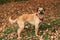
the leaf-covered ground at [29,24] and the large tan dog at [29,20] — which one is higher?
the large tan dog at [29,20]

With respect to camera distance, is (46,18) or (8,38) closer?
(8,38)

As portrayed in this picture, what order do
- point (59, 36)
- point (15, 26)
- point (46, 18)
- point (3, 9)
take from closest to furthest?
point (59, 36) → point (15, 26) → point (46, 18) → point (3, 9)

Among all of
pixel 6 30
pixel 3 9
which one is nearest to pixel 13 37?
pixel 6 30

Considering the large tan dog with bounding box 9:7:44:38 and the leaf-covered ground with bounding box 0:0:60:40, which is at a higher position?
the large tan dog with bounding box 9:7:44:38

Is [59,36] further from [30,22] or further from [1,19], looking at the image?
[1,19]

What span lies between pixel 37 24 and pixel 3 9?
5708 millimetres

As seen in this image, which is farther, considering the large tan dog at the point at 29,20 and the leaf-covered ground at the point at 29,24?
the leaf-covered ground at the point at 29,24

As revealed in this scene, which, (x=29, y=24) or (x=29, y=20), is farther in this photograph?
(x=29, y=24)

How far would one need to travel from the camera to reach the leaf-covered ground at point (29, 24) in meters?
9.56

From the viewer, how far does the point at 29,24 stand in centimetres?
1048

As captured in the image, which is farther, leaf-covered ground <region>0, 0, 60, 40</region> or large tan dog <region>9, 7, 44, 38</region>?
leaf-covered ground <region>0, 0, 60, 40</region>

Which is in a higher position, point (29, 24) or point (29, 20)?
point (29, 20)

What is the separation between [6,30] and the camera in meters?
10.4

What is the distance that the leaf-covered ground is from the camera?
9.56 m
